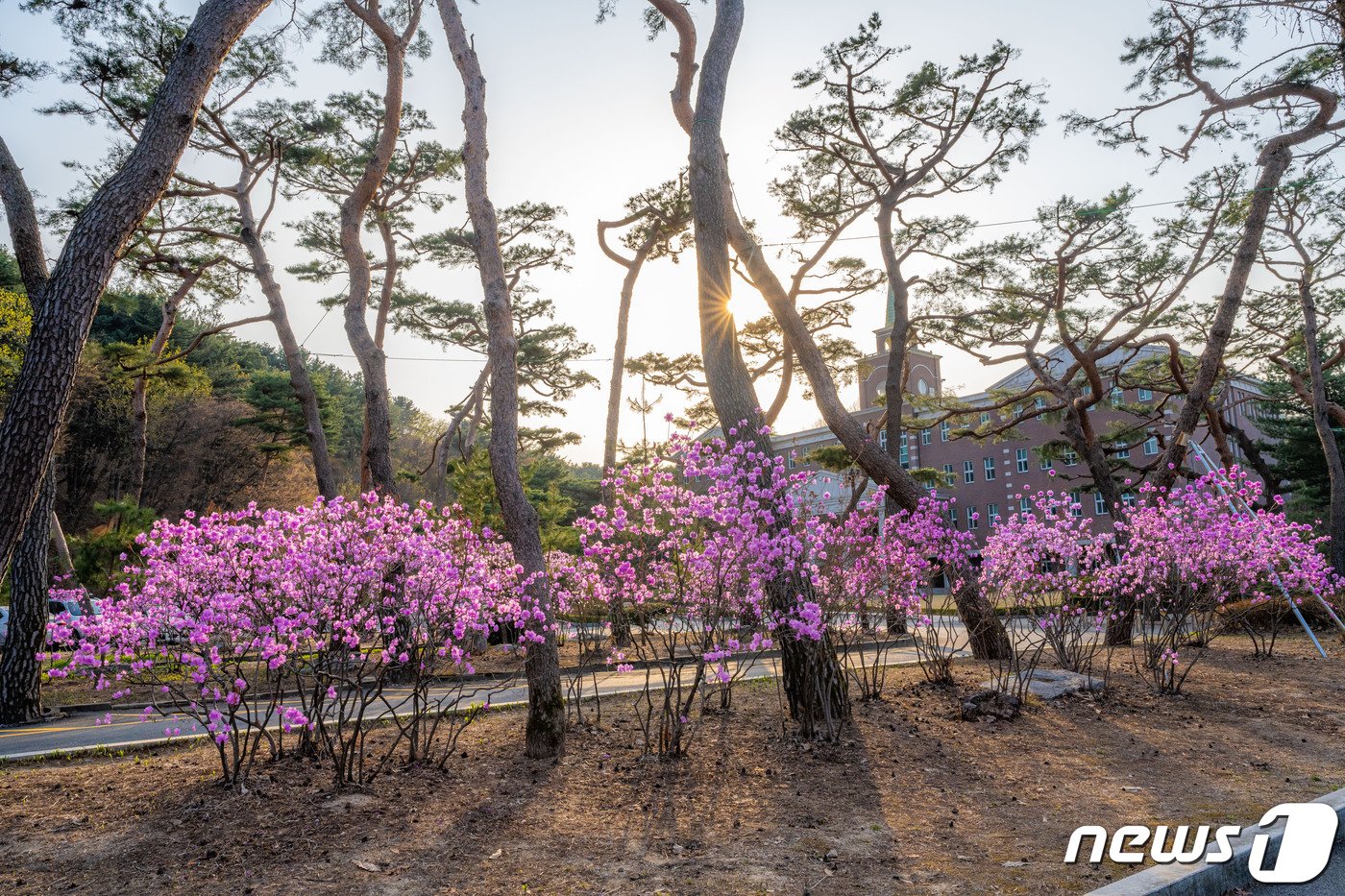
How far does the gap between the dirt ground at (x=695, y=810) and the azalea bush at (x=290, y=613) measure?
551 millimetres

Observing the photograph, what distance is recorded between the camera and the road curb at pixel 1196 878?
335cm

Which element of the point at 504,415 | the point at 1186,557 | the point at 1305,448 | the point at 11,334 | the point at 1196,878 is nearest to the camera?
the point at 1196,878

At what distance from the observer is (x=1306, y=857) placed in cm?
394

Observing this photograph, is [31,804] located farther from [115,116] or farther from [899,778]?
[115,116]

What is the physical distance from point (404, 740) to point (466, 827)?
8.30 feet

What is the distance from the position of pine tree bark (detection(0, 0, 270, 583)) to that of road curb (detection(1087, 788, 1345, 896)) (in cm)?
575

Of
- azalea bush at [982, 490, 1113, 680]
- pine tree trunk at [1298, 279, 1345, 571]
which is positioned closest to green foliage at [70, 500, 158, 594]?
azalea bush at [982, 490, 1113, 680]

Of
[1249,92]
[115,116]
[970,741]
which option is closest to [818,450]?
[1249,92]

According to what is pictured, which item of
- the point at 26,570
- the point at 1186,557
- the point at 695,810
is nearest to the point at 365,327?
the point at 26,570

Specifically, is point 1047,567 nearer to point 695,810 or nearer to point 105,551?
point 695,810
